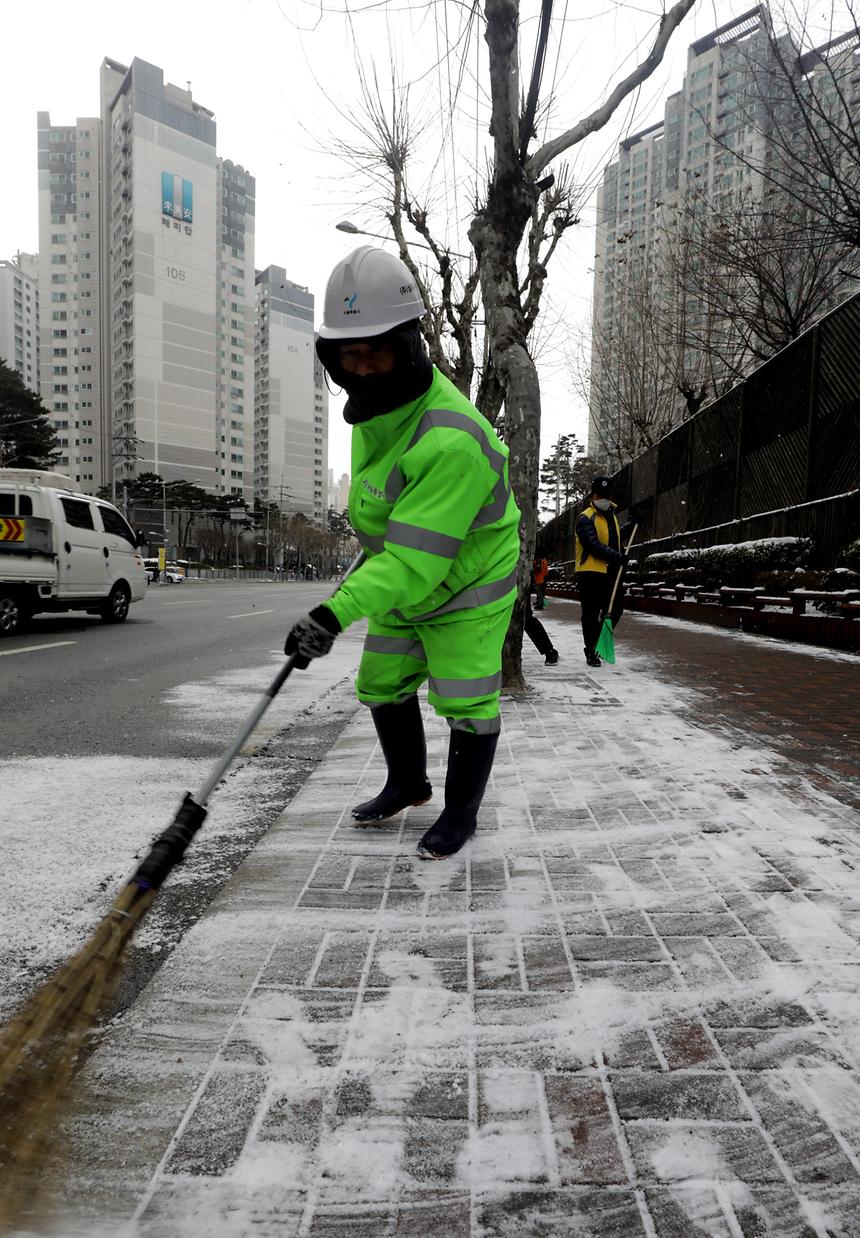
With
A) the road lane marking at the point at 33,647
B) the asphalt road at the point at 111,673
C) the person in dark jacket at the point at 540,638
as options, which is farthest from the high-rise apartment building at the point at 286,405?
the person in dark jacket at the point at 540,638

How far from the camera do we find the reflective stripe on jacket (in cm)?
714

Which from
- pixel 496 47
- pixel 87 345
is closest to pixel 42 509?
pixel 496 47

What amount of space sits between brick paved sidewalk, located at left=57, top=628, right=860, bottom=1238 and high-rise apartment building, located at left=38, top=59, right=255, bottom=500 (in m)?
105

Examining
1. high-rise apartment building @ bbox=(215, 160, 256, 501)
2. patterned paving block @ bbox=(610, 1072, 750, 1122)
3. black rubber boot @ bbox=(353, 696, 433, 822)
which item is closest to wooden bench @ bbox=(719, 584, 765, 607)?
black rubber boot @ bbox=(353, 696, 433, 822)

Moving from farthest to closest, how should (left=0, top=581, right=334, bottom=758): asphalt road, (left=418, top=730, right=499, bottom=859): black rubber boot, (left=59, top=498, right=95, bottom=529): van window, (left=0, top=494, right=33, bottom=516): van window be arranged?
1. (left=59, top=498, right=95, bottom=529): van window
2. (left=0, top=494, right=33, bottom=516): van window
3. (left=0, top=581, right=334, bottom=758): asphalt road
4. (left=418, top=730, right=499, bottom=859): black rubber boot

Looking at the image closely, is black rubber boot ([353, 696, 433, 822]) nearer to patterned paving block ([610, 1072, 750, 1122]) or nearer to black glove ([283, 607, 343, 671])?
black glove ([283, 607, 343, 671])

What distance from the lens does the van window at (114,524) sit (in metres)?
12.0

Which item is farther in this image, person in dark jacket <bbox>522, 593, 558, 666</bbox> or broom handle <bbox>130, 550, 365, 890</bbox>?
person in dark jacket <bbox>522, 593, 558, 666</bbox>

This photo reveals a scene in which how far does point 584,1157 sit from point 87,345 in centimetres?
12794

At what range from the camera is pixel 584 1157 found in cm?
131

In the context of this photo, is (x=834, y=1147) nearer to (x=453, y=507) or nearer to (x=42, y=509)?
(x=453, y=507)

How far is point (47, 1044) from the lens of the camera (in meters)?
1.59

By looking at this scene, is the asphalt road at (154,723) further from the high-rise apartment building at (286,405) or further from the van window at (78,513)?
the high-rise apartment building at (286,405)

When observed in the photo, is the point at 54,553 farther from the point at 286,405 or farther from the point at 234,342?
the point at 286,405
